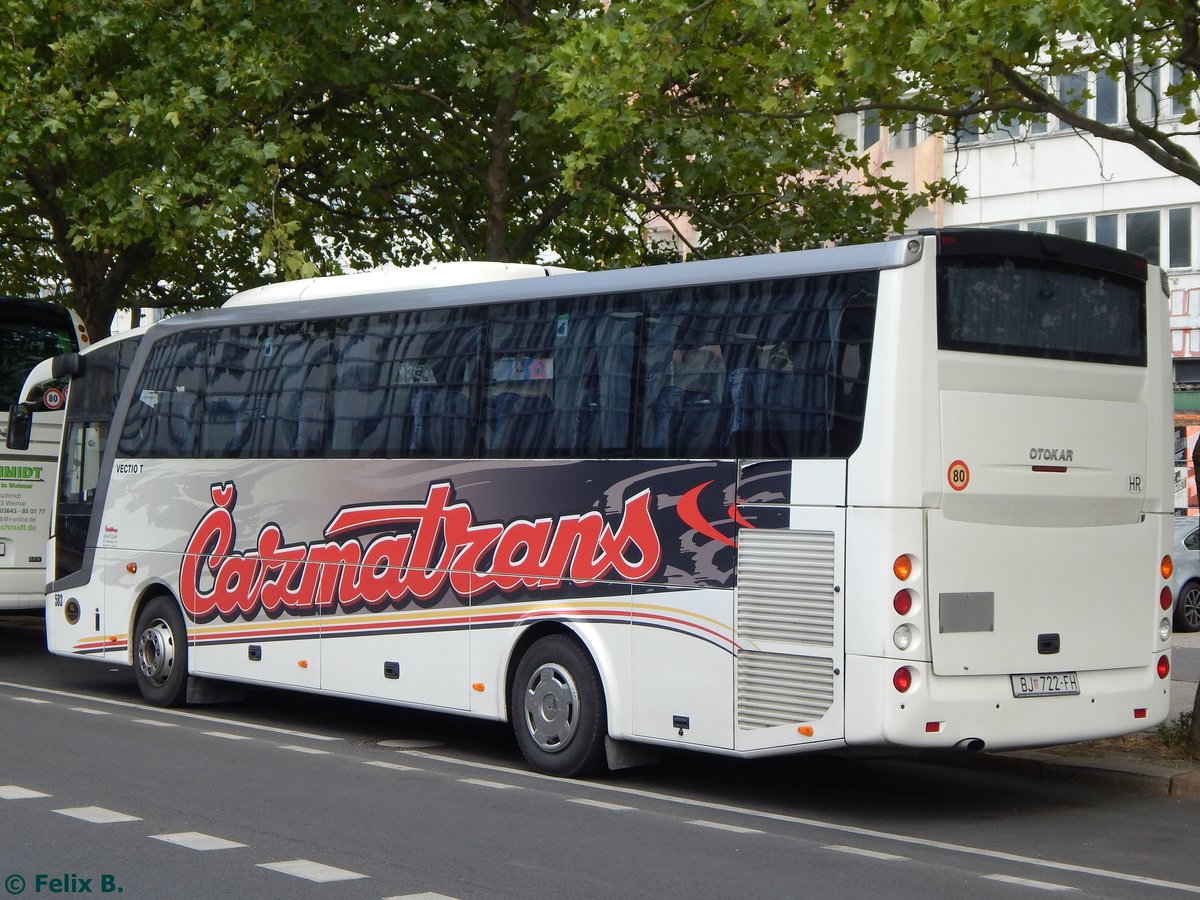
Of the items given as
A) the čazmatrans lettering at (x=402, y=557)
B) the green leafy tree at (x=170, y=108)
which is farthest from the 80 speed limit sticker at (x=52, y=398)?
the čazmatrans lettering at (x=402, y=557)

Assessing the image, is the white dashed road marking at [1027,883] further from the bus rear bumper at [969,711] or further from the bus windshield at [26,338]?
the bus windshield at [26,338]

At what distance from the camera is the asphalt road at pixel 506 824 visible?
7.82 m

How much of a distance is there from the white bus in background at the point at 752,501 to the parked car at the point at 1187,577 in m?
13.8

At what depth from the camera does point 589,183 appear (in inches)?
769

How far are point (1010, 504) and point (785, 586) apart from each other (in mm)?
1304

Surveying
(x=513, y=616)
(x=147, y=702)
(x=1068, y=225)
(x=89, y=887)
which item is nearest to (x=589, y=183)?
(x=147, y=702)

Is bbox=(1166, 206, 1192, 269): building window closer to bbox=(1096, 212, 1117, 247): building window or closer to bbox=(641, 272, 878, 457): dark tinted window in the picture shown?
bbox=(1096, 212, 1117, 247): building window

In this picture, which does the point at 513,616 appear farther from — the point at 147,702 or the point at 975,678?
the point at 147,702

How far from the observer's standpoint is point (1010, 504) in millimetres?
9789

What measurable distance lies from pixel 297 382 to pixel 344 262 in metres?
14.4

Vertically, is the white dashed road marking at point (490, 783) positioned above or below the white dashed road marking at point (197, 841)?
below

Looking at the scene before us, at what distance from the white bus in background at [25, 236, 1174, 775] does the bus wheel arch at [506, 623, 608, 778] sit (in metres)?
0.02

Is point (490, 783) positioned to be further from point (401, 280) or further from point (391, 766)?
point (401, 280)

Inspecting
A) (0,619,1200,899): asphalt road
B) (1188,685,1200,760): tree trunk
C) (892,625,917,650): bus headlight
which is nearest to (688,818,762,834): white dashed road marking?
(0,619,1200,899): asphalt road
